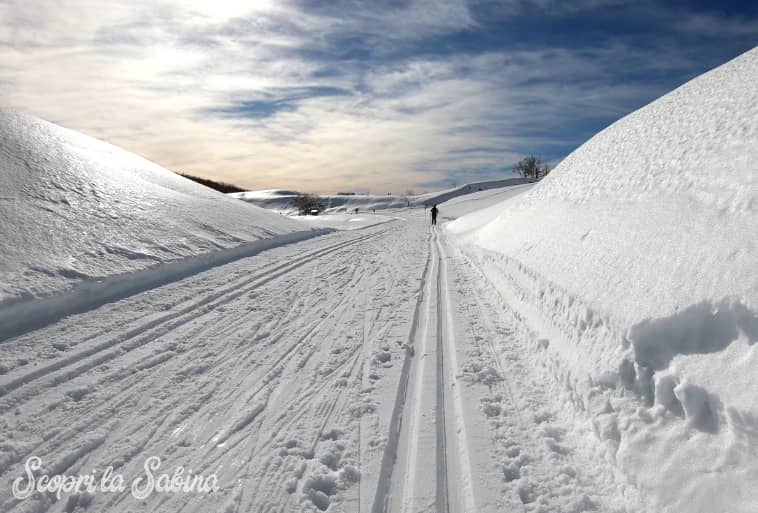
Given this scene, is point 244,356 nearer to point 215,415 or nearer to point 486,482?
point 215,415

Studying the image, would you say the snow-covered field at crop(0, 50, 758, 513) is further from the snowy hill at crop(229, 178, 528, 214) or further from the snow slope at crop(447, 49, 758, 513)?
the snowy hill at crop(229, 178, 528, 214)

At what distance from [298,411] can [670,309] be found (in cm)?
361

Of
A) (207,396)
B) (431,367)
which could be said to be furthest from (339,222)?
(207,396)

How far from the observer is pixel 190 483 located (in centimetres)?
284

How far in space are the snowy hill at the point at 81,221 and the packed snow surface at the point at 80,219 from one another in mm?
18

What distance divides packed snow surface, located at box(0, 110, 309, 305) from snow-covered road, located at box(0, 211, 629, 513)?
4.69 ft

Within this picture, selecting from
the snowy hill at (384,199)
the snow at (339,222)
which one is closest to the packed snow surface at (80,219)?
the snow at (339,222)

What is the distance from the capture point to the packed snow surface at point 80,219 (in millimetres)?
6661

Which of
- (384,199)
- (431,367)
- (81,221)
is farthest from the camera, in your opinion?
(384,199)

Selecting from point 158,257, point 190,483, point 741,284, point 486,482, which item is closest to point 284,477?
point 190,483

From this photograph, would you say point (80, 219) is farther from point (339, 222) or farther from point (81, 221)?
point (339, 222)

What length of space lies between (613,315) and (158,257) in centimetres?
898

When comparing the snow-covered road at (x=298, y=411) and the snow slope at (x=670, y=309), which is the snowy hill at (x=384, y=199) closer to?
the snow slope at (x=670, y=309)

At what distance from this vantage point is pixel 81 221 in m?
8.84
